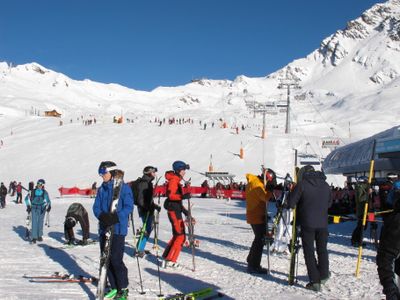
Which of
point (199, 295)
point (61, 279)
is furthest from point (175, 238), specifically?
point (199, 295)

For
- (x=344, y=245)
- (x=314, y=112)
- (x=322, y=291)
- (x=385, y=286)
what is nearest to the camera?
(x=385, y=286)

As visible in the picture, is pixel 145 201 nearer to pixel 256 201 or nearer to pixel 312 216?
pixel 256 201

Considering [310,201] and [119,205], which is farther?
[310,201]

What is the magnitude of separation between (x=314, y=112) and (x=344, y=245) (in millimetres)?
107486

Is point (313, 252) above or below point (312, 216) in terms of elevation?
below

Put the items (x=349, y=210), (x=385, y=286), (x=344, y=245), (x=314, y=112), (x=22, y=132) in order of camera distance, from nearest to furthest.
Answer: (x=385, y=286) < (x=344, y=245) < (x=349, y=210) < (x=22, y=132) < (x=314, y=112)

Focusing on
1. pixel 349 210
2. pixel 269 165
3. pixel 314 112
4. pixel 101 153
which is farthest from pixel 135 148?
pixel 314 112

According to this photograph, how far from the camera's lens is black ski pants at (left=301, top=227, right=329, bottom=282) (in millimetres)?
6531

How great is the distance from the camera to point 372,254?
959 cm

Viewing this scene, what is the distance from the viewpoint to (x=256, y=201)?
777 cm

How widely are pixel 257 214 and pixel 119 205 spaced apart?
2532 mm

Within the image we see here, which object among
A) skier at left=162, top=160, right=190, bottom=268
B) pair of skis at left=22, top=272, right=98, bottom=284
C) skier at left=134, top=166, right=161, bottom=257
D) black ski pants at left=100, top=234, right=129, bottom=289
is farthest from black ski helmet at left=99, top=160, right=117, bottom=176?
skier at left=134, top=166, right=161, bottom=257

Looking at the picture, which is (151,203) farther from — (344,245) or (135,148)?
(135,148)

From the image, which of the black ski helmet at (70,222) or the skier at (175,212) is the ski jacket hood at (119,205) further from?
the black ski helmet at (70,222)
